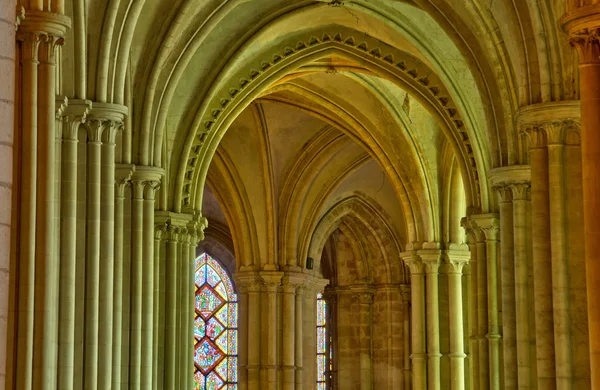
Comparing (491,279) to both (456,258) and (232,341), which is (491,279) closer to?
(456,258)

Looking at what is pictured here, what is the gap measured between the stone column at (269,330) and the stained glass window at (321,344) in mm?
7157

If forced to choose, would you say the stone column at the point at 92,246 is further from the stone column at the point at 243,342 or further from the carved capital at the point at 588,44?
the stone column at the point at 243,342

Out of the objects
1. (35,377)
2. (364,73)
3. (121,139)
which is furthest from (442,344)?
(35,377)

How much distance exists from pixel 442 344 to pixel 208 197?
37.1ft

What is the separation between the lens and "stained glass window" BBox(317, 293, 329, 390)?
1518 inches

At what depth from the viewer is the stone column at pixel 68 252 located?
51.2 feet

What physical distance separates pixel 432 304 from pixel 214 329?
12.2m

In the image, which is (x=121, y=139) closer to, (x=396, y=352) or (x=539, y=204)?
(x=539, y=204)

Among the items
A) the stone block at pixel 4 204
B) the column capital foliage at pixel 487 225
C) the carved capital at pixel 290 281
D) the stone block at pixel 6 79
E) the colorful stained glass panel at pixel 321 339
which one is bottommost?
the stone block at pixel 4 204

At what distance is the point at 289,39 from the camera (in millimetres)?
24906

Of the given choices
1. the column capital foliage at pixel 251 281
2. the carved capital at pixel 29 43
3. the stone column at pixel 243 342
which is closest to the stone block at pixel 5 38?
the carved capital at pixel 29 43

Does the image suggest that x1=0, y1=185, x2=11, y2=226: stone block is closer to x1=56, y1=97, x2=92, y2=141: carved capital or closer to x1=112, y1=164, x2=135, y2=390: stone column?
x1=56, y1=97, x2=92, y2=141: carved capital

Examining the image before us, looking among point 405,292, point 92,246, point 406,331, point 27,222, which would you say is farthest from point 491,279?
point 405,292

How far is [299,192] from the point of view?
104 ft
